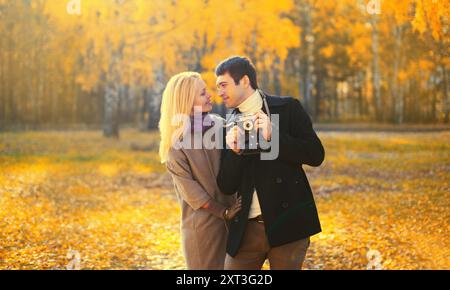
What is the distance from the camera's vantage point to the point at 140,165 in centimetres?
1167

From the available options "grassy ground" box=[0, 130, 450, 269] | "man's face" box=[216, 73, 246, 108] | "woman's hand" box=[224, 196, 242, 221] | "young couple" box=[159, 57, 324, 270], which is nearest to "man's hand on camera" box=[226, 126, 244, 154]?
"young couple" box=[159, 57, 324, 270]

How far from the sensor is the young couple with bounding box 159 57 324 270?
9.08ft

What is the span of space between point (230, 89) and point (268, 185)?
52 centimetres

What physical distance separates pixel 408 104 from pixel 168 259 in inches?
211

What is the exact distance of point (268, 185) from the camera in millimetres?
2822

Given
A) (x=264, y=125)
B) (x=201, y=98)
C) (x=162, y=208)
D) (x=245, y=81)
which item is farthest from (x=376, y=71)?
(x=264, y=125)

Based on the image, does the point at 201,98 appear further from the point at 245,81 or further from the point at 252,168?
the point at 252,168

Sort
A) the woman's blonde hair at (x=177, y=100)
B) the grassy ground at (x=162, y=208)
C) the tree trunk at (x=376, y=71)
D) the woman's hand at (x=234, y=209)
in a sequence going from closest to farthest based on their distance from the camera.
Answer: the woman's hand at (x=234, y=209), the woman's blonde hair at (x=177, y=100), the grassy ground at (x=162, y=208), the tree trunk at (x=376, y=71)

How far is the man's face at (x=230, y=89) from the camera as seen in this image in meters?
2.82

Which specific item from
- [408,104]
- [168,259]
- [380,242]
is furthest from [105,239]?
[408,104]

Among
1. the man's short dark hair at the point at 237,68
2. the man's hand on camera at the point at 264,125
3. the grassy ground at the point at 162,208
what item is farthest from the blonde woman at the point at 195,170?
the grassy ground at the point at 162,208

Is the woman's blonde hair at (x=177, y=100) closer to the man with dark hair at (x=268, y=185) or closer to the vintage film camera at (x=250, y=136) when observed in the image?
the man with dark hair at (x=268, y=185)

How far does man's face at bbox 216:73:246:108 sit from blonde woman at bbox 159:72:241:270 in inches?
9.1
